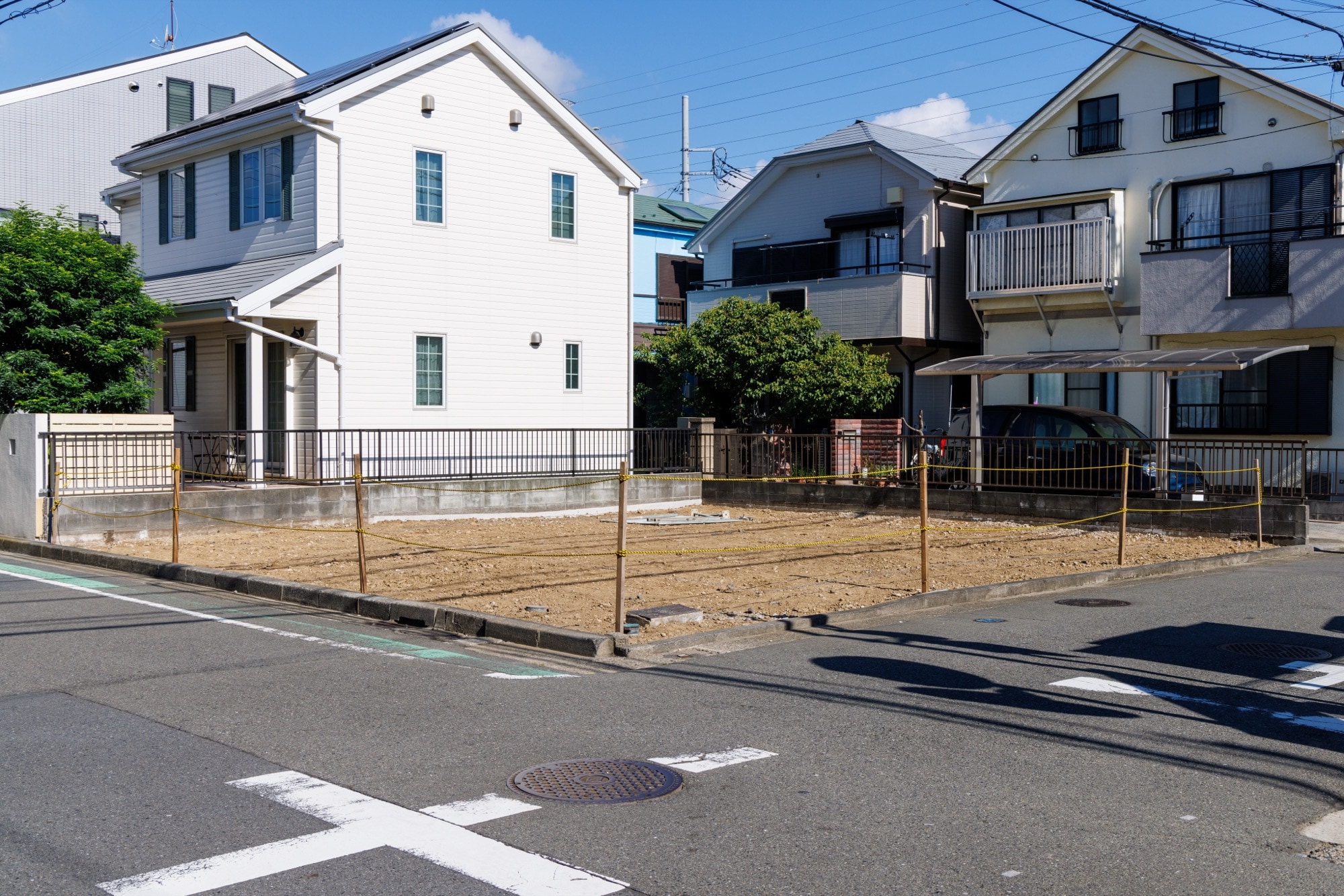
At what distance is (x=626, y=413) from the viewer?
89.5 feet

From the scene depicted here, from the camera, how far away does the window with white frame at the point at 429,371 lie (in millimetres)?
23594

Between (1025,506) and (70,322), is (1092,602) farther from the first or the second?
(70,322)

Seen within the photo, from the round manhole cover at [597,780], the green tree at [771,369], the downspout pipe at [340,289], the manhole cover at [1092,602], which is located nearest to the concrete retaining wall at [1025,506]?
the green tree at [771,369]

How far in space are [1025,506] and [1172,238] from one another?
9856mm

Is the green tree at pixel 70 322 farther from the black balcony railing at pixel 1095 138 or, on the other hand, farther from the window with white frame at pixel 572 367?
the black balcony railing at pixel 1095 138

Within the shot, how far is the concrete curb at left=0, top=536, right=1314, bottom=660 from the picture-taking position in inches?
382

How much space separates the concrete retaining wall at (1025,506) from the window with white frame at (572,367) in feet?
11.9

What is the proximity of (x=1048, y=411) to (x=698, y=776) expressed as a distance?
53.8 ft

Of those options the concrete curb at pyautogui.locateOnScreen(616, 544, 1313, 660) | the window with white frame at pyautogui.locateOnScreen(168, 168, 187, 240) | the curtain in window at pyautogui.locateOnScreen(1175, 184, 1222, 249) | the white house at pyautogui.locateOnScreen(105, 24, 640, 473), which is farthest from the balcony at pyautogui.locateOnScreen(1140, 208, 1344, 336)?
the window with white frame at pyautogui.locateOnScreen(168, 168, 187, 240)

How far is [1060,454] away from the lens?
20.3m

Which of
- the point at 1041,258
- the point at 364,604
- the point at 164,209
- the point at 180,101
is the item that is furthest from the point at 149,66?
the point at 364,604

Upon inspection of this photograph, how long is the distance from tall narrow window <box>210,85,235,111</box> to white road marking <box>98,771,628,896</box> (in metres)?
39.1

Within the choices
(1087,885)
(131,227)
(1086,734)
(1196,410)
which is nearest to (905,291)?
(1196,410)

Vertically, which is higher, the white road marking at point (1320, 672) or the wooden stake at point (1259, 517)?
the wooden stake at point (1259, 517)
